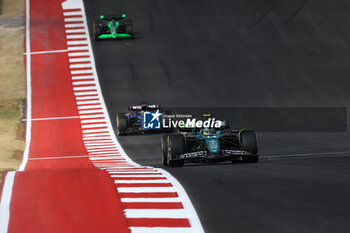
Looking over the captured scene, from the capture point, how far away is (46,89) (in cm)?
3772

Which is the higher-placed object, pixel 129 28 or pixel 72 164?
pixel 129 28

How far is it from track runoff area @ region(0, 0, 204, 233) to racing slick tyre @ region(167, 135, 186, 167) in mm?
1299

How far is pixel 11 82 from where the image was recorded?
3981cm

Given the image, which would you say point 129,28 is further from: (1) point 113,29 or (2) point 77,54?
(2) point 77,54

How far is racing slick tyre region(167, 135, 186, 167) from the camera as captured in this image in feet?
61.2

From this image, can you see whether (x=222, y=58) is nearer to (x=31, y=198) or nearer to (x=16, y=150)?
(x=16, y=150)

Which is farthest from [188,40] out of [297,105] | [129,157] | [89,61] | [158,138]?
[129,157]

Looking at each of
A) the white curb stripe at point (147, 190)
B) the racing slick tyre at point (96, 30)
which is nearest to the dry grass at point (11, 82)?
the racing slick tyre at point (96, 30)

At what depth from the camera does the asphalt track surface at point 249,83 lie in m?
10.5

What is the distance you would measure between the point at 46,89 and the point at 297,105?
43.6 ft

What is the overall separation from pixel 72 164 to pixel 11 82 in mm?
18221

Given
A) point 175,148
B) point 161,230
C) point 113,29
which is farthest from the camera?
point 113,29

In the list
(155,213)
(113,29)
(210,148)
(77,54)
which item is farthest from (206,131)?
(113,29)

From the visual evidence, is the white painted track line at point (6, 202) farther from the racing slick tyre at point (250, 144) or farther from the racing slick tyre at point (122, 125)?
the racing slick tyre at point (122, 125)
